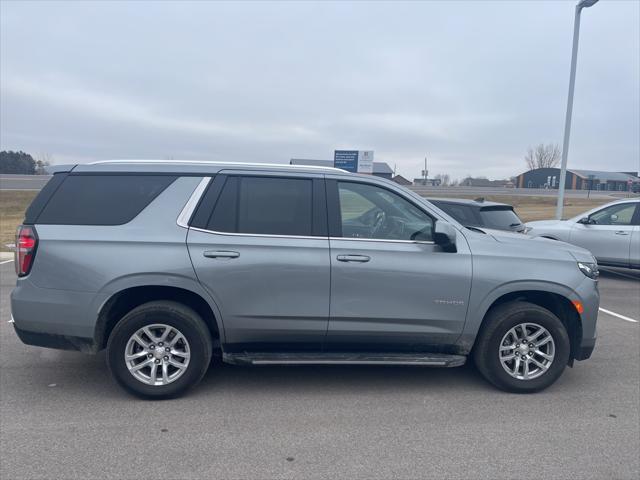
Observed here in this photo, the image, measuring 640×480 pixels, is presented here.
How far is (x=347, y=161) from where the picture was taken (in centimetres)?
2408

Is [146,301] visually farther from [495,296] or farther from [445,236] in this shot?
[495,296]

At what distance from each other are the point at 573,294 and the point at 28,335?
456 cm

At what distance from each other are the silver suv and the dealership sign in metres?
19.4

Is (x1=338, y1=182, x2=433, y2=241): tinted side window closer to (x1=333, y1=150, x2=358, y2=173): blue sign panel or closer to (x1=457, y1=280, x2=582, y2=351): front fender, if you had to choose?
(x1=457, y1=280, x2=582, y2=351): front fender

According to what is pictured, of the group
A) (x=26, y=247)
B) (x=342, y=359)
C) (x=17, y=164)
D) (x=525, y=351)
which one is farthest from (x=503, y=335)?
(x=17, y=164)

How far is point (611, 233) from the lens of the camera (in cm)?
1013

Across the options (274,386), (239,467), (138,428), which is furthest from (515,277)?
(138,428)

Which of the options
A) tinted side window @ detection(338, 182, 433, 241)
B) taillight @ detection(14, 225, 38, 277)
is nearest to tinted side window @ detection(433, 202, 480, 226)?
tinted side window @ detection(338, 182, 433, 241)

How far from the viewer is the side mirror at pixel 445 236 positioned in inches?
167

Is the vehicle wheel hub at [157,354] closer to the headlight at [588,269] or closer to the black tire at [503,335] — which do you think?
the black tire at [503,335]

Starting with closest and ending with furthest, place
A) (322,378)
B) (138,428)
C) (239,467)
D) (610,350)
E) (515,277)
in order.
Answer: (239,467) → (138,428) → (515,277) → (322,378) → (610,350)

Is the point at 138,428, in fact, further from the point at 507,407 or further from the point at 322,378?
the point at 507,407

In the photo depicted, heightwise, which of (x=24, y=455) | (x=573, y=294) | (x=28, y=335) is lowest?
(x=24, y=455)

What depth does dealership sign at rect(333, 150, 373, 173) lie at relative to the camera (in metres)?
23.8
